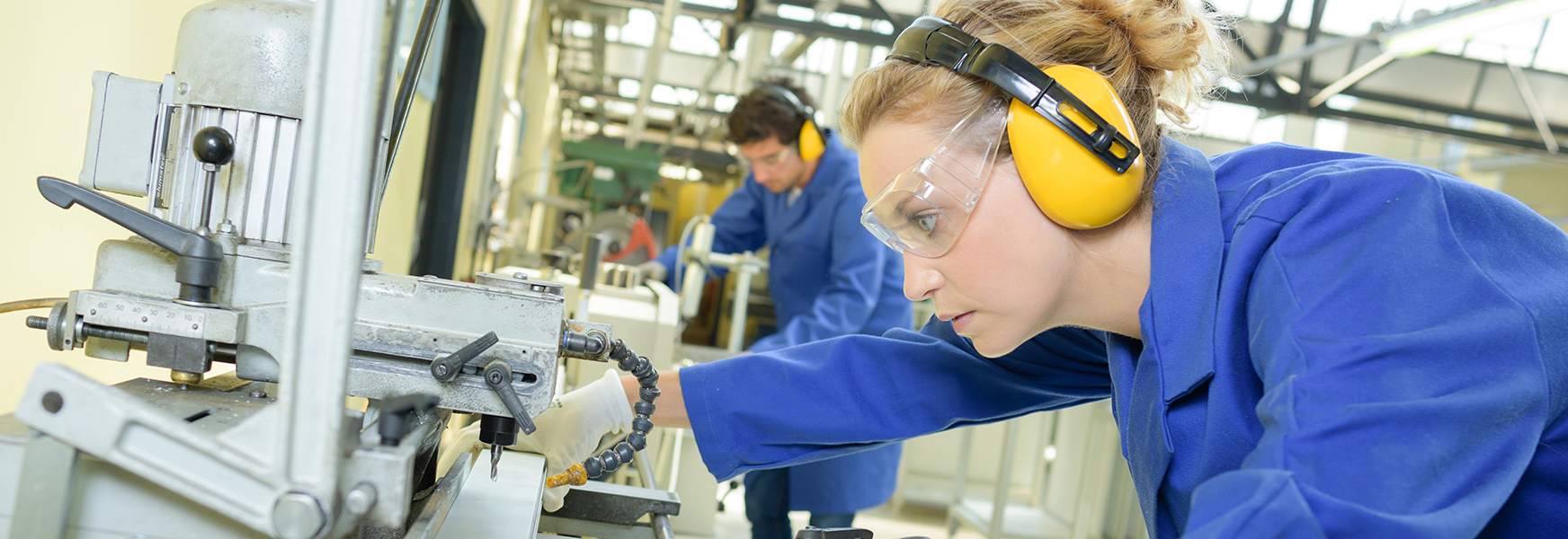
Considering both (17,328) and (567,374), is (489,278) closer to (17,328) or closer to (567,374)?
(17,328)

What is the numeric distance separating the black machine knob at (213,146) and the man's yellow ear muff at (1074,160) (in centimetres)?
60

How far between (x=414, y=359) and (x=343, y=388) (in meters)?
0.18

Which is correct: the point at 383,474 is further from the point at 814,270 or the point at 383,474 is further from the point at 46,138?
the point at 814,270

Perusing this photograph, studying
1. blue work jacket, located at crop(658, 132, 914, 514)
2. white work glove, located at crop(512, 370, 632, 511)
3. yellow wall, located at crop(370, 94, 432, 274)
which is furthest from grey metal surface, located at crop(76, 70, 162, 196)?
yellow wall, located at crop(370, 94, 432, 274)

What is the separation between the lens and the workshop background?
3.30 ft

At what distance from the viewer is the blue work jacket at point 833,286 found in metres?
2.17

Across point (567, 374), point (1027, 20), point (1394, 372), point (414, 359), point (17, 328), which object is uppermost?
point (1027, 20)

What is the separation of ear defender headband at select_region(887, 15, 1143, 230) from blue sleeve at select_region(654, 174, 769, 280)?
2225 millimetres

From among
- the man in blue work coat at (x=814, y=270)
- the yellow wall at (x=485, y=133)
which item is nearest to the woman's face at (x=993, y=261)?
the man in blue work coat at (x=814, y=270)

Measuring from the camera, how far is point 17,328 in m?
1.00

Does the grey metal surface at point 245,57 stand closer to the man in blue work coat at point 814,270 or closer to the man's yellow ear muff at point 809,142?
the man in blue work coat at point 814,270

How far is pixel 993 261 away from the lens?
0.82 meters

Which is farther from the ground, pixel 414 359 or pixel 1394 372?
pixel 1394 372

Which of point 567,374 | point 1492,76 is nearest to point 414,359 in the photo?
point 567,374
